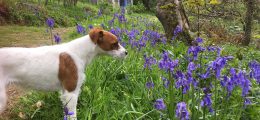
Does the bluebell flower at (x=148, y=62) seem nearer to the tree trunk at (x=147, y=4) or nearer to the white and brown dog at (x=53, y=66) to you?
the white and brown dog at (x=53, y=66)

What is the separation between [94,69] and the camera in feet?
16.2

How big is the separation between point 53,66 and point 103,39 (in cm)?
66

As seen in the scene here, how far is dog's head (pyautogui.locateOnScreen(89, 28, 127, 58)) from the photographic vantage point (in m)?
3.85

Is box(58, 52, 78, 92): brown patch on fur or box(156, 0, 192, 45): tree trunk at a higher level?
box(156, 0, 192, 45): tree trunk

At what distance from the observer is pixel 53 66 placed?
12.1ft

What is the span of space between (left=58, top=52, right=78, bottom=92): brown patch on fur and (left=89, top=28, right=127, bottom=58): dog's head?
40cm

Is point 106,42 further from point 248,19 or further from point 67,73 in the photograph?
point 248,19

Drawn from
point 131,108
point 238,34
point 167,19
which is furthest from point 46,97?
point 238,34

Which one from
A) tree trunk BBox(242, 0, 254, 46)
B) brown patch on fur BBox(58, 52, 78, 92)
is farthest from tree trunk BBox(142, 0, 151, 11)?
brown patch on fur BBox(58, 52, 78, 92)

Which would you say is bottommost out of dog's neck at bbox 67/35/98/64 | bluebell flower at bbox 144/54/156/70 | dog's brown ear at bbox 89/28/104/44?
bluebell flower at bbox 144/54/156/70

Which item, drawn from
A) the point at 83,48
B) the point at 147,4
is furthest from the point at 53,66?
the point at 147,4

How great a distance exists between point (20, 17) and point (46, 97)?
32.0 ft

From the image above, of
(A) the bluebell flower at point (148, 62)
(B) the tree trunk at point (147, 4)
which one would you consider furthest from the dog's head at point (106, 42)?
(B) the tree trunk at point (147, 4)

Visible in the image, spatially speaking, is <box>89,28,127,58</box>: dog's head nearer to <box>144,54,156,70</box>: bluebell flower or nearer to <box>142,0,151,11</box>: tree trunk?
<box>144,54,156,70</box>: bluebell flower
